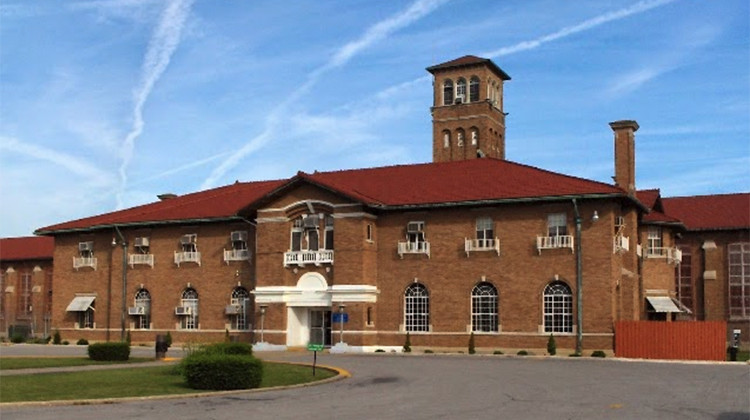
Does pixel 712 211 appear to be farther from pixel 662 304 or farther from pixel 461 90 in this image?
pixel 461 90

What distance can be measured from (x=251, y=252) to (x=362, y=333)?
28.1 ft

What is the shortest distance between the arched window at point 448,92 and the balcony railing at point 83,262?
97.1ft

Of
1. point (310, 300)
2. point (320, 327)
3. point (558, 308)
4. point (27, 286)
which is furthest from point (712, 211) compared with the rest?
point (27, 286)

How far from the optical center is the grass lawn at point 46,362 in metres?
33.7

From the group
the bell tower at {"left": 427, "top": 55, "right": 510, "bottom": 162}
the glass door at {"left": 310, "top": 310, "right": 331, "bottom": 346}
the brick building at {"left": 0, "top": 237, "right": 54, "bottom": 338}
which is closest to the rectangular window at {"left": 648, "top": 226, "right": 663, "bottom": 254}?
the glass door at {"left": 310, "top": 310, "right": 331, "bottom": 346}

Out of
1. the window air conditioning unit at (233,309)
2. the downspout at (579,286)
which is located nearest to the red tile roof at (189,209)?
the window air conditioning unit at (233,309)

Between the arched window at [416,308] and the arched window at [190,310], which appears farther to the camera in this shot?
the arched window at [190,310]

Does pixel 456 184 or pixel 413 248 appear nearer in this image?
pixel 413 248

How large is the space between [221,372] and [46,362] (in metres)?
14.6

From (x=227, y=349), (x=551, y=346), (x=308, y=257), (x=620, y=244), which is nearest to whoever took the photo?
(x=227, y=349)

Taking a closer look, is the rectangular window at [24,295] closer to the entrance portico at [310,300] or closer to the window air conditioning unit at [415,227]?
the entrance portico at [310,300]

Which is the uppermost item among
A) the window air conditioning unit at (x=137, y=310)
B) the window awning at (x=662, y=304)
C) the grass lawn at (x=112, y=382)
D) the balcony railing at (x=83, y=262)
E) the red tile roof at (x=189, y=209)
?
the red tile roof at (x=189, y=209)

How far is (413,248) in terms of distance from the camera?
47406 mm

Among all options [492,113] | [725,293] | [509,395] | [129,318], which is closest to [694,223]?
[725,293]
